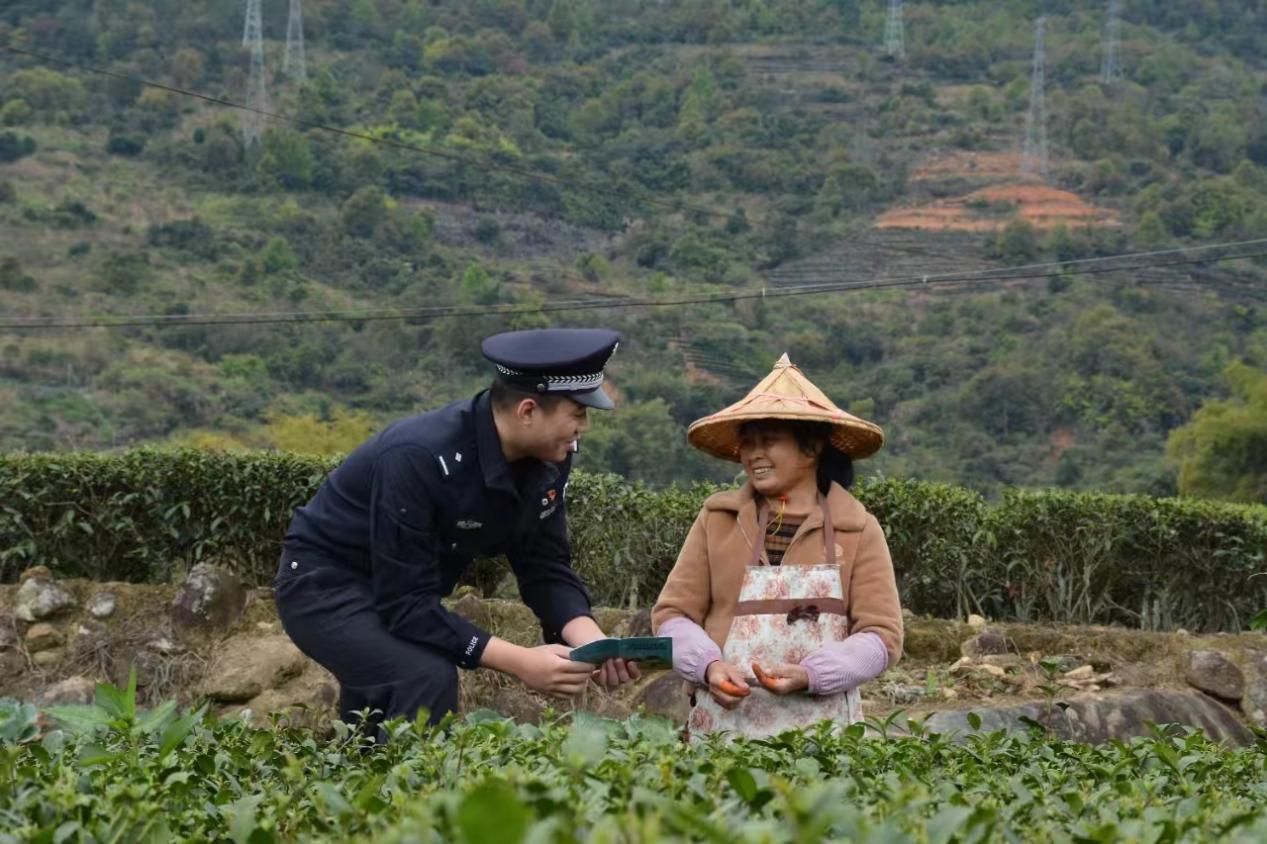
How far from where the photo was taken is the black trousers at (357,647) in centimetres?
490

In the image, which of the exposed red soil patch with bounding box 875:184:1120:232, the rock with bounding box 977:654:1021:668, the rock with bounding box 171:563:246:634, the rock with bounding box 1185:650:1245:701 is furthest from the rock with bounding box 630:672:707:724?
the exposed red soil patch with bounding box 875:184:1120:232

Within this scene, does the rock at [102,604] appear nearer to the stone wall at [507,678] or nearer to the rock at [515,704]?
the stone wall at [507,678]

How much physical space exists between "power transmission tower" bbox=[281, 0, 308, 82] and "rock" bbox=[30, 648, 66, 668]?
55.3 metres

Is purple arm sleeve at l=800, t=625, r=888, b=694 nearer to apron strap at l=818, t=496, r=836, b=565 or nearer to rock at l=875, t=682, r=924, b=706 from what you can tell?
apron strap at l=818, t=496, r=836, b=565

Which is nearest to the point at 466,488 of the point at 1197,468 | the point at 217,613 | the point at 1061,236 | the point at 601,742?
the point at 601,742

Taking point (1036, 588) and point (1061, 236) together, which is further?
point (1061, 236)

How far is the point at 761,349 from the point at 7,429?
634 inches

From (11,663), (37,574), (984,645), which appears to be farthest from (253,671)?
(984,645)

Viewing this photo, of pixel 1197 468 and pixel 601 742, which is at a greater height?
pixel 601 742

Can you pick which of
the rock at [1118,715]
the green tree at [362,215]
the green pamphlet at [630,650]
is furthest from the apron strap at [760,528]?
the green tree at [362,215]

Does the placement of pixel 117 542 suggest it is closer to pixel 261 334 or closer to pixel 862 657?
pixel 862 657

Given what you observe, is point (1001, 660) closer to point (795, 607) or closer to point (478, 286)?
point (795, 607)

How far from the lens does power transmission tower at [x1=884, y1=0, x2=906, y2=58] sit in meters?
69.1

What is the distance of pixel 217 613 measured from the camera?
916 cm
